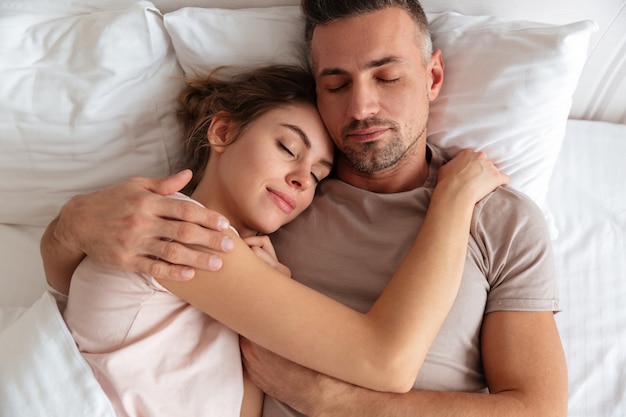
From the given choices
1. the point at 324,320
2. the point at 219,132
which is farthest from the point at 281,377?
the point at 219,132

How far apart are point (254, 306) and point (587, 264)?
1.13 m

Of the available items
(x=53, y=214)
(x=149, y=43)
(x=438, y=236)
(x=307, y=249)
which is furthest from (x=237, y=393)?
(x=149, y=43)

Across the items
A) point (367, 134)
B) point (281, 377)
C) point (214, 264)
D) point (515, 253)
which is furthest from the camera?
point (367, 134)

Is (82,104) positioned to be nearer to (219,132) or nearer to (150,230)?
(219,132)

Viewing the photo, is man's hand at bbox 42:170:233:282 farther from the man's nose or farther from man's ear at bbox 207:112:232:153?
the man's nose

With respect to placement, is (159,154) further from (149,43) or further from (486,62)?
(486,62)

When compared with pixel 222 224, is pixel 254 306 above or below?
below

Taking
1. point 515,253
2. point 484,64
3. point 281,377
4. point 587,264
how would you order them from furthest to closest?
point 587,264 < point 484,64 < point 515,253 < point 281,377

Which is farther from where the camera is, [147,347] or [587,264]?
[587,264]

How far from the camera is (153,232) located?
1145 millimetres

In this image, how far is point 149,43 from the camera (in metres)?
1.68

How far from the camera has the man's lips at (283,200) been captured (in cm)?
139

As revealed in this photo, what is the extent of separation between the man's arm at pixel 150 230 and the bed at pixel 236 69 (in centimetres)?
50

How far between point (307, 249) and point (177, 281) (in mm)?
441
